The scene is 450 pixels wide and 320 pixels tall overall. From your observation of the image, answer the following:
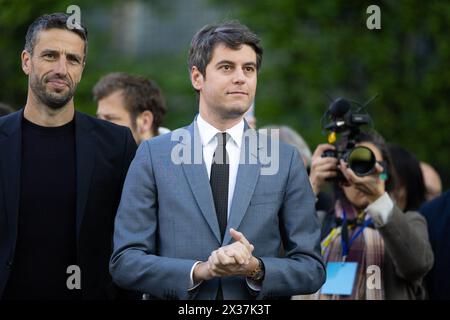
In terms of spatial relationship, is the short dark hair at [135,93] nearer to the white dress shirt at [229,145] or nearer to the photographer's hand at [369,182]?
the photographer's hand at [369,182]

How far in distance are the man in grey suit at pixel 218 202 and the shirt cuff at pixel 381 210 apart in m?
1.01

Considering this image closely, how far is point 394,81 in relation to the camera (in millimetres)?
10688

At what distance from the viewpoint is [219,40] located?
161 inches

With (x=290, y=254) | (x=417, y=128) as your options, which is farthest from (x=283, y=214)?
(x=417, y=128)

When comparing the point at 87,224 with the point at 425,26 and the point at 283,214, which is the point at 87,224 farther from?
the point at 425,26

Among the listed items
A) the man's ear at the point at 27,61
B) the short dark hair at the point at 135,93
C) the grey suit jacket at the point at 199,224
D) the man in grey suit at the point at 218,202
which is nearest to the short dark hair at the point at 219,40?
the man in grey suit at the point at 218,202

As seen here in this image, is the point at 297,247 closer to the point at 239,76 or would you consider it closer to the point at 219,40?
the point at 239,76

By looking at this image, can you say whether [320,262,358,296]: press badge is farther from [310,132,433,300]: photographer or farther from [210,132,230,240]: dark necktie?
[210,132,230,240]: dark necktie

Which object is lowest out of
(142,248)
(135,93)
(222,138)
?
(142,248)

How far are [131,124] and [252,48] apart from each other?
1.85 metres

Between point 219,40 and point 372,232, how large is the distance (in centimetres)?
176

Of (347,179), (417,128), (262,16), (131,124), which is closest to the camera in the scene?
(347,179)

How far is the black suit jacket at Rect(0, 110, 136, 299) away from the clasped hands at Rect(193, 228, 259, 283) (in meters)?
0.78

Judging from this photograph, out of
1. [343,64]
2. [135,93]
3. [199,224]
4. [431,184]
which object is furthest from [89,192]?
[343,64]
